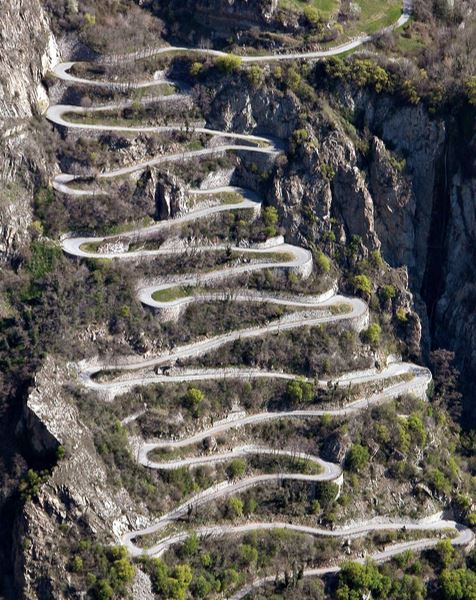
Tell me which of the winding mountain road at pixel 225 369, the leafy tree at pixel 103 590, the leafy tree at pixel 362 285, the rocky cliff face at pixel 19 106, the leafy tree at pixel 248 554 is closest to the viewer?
the leafy tree at pixel 103 590

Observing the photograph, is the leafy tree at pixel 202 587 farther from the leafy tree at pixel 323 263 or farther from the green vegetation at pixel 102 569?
the leafy tree at pixel 323 263

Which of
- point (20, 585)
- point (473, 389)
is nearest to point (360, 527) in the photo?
point (473, 389)

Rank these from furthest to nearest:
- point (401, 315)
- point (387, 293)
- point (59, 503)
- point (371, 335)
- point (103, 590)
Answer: point (401, 315), point (387, 293), point (371, 335), point (59, 503), point (103, 590)

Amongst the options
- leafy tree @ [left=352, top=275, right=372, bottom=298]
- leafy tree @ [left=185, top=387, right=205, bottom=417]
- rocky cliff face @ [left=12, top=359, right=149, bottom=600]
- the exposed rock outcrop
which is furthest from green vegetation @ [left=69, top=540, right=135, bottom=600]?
leafy tree @ [left=352, top=275, right=372, bottom=298]

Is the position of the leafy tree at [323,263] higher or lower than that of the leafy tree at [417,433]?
higher

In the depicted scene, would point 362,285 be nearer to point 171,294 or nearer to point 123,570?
point 171,294

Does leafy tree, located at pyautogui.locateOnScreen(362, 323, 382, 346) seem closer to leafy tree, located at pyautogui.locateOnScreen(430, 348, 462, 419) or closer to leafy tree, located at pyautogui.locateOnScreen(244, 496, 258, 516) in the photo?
leafy tree, located at pyautogui.locateOnScreen(430, 348, 462, 419)

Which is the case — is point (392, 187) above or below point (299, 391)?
above

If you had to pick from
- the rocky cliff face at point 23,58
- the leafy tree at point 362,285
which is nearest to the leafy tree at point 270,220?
the leafy tree at point 362,285

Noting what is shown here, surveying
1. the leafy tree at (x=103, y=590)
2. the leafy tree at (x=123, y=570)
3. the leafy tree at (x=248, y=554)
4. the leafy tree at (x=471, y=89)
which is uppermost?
the leafy tree at (x=471, y=89)

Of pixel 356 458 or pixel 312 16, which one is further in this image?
pixel 312 16

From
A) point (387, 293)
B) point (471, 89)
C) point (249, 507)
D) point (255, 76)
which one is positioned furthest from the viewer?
point (471, 89)

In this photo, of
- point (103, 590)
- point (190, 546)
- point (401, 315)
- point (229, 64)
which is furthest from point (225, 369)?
point (229, 64)
